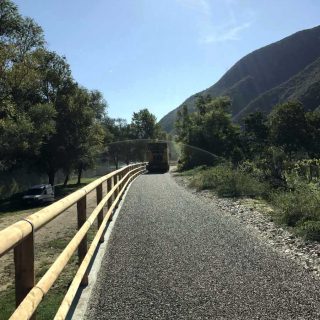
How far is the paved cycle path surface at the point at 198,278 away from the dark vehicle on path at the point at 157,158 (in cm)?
3892

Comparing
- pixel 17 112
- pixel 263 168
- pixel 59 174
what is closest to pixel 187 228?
pixel 263 168

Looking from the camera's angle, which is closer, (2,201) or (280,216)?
(280,216)

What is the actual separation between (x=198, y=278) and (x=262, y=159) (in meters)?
21.8

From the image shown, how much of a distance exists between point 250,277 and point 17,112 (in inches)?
960

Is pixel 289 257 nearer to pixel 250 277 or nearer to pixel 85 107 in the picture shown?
pixel 250 277

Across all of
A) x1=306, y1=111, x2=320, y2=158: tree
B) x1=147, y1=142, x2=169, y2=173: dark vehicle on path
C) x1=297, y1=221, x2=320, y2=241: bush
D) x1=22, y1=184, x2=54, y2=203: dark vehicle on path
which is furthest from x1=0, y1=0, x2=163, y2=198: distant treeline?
x1=306, y1=111, x2=320, y2=158: tree

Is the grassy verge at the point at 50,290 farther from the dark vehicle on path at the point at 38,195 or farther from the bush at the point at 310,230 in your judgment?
the dark vehicle on path at the point at 38,195

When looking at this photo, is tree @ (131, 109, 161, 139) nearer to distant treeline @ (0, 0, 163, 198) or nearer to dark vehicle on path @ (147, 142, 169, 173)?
distant treeline @ (0, 0, 163, 198)

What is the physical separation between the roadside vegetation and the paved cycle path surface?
5.28ft

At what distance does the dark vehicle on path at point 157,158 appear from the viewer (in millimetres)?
49500

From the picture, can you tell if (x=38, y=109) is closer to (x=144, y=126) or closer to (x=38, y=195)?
(x=38, y=195)

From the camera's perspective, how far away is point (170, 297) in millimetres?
5676

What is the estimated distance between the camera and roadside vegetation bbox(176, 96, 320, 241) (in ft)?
36.7

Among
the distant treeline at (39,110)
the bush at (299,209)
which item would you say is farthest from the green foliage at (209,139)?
the bush at (299,209)
